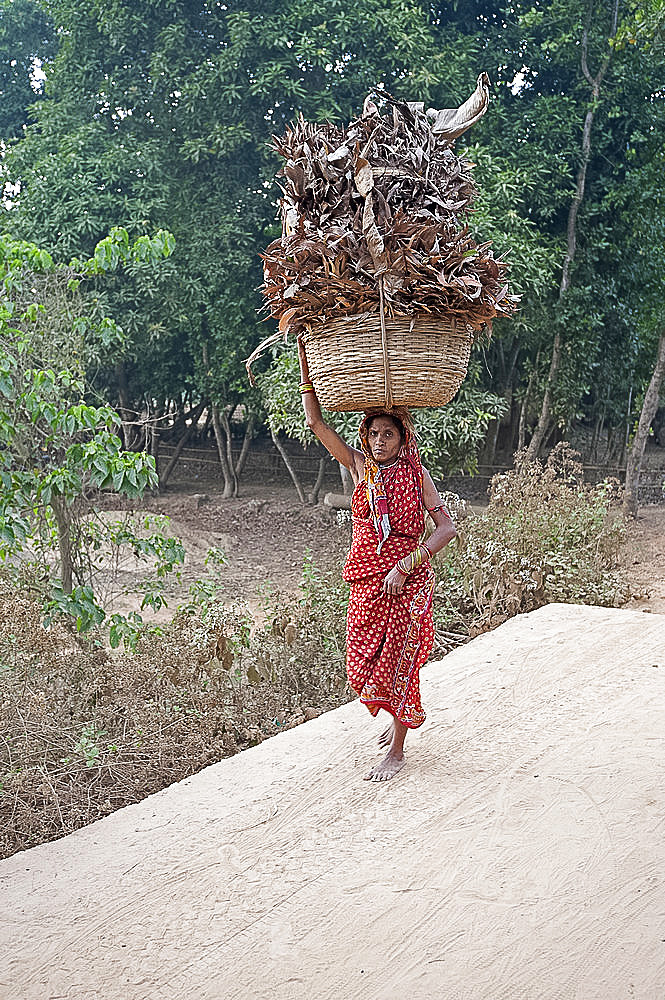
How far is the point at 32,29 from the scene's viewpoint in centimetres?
1692

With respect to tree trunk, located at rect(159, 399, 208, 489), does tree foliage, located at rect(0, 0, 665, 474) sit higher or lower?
higher

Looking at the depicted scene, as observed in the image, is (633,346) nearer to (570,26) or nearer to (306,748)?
(570,26)

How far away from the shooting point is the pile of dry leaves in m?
3.27

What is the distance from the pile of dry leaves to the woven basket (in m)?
0.05

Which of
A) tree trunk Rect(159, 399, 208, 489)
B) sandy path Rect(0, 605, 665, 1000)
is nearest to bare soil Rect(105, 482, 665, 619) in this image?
tree trunk Rect(159, 399, 208, 489)

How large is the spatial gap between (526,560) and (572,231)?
26.1ft

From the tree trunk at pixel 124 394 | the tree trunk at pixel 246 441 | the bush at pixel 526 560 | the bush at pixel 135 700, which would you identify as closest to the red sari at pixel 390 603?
the bush at pixel 135 700

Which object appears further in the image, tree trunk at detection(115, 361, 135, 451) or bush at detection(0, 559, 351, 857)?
tree trunk at detection(115, 361, 135, 451)

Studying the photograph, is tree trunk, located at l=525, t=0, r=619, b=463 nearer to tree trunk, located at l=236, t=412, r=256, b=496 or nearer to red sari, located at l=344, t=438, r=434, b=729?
tree trunk, located at l=236, t=412, r=256, b=496

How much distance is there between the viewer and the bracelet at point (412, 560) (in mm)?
3594

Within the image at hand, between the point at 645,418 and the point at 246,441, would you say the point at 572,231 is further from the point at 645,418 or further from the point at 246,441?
the point at 246,441

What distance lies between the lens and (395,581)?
11.8 feet

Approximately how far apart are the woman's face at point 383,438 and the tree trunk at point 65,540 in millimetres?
3017

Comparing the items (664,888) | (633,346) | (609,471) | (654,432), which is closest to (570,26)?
(633,346)
